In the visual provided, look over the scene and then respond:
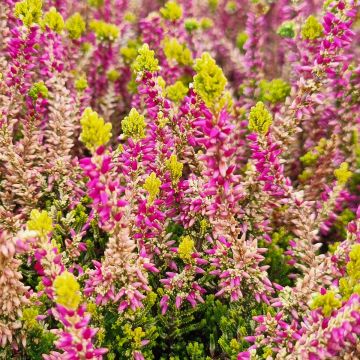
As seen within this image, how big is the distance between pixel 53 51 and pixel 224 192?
186 centimetres

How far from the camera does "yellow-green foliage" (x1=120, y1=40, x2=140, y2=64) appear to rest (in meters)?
4.57

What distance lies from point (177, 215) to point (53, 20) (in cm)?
159

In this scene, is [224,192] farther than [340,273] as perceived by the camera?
No

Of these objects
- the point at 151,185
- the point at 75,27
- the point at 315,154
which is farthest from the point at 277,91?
the point at 151,185

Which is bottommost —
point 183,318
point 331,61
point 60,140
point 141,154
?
point 183,318

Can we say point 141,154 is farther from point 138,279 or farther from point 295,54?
point 295,54

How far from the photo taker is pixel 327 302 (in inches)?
78.7

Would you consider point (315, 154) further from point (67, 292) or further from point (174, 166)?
point (67, 292)

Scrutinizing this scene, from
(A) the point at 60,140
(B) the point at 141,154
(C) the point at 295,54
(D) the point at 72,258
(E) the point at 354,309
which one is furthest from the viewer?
(C) the point at 295,54

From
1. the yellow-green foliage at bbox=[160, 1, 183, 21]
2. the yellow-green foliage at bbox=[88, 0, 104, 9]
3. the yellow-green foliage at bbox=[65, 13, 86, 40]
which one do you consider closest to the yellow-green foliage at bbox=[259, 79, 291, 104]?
the yellow-green foliage at bbox=[160, 1, 183, 21]

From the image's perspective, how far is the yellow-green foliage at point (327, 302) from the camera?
1982 mm

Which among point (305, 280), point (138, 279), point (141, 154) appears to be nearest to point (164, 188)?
point (141, 154)

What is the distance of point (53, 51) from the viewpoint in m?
3.36

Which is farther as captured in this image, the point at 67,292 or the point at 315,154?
the point at 315,154
